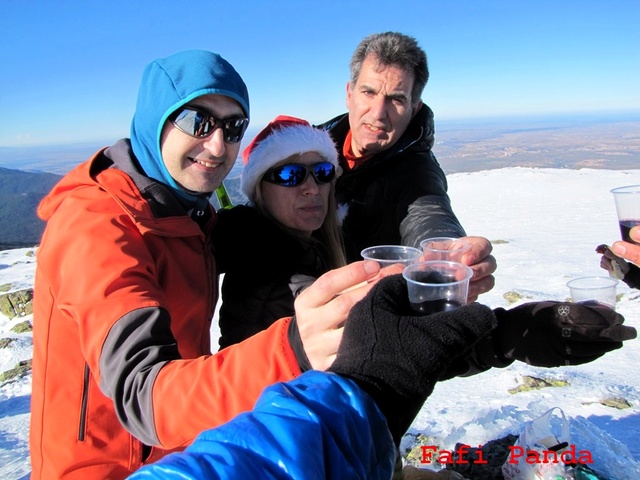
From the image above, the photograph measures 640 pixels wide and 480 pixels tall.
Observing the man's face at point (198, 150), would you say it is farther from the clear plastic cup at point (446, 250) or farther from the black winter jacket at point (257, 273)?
the clear plastic cup at point (446, 250)

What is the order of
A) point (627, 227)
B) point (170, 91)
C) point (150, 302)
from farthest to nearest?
1. point (627, 227)
2. point (170, 91)
3. point (150, 302)

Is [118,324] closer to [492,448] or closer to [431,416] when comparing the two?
[492,448]

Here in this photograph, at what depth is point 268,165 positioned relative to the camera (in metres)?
2.31

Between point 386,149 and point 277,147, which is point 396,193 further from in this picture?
point 277,147

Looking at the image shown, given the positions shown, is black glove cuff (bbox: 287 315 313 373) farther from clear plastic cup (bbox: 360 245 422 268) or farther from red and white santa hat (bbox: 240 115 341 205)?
red and white santa hat (bbox: 240 115 341 205)

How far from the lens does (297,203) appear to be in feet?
7.59

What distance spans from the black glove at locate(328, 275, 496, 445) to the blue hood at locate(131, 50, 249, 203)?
3.96 feet

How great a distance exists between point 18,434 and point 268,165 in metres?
3.93

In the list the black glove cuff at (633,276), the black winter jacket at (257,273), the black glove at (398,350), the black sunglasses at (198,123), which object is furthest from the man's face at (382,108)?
the black glove at (398,350)

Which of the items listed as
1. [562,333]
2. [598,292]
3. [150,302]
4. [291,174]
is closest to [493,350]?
[562,333]

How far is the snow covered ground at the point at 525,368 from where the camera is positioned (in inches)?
131

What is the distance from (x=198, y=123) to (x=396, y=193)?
1.38 m

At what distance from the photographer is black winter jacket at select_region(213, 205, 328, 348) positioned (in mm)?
1912

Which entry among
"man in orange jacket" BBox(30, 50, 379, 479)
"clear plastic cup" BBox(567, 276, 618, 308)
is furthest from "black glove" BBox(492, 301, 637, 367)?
"man in orange jacket" BBox(30, 50, 379, 479)
